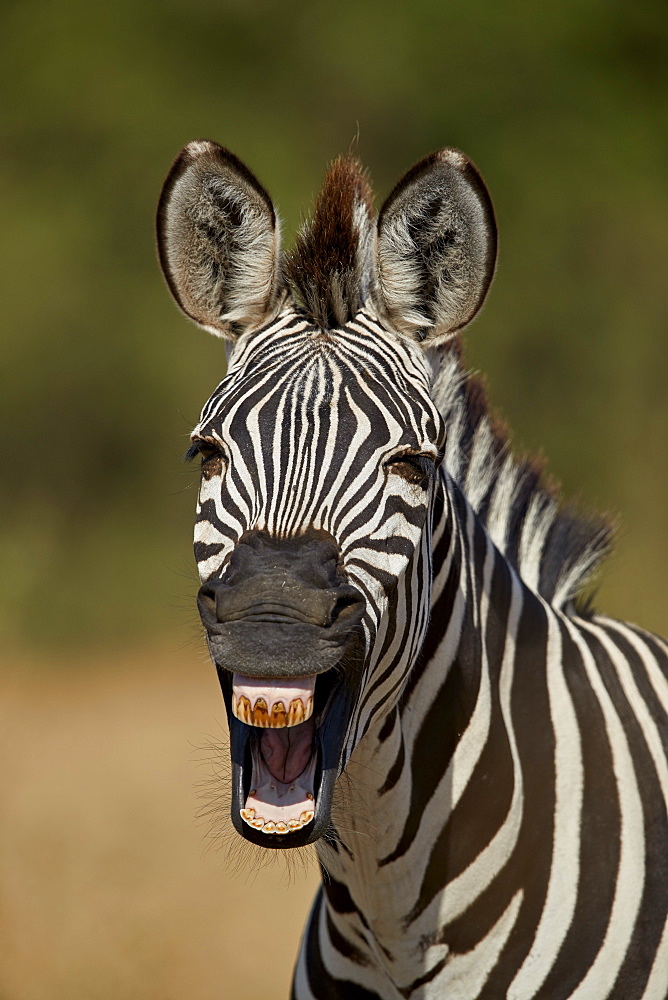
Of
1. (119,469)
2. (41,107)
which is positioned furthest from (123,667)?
(41,107)

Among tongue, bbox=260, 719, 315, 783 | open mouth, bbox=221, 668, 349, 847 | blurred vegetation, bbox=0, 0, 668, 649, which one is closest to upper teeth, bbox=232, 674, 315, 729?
open mouth, bbox=221, 668, 349, 847

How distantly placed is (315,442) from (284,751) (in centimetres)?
70

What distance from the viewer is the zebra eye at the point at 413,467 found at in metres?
2.39

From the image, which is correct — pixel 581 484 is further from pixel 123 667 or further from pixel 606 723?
pixel 606 723

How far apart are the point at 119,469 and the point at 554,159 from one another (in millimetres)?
9382

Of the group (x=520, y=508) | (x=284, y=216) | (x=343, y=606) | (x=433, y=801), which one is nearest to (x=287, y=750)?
(x=343, y=606)

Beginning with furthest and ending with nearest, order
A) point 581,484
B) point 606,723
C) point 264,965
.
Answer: point 581,484 < point 264,965 < point 606,723

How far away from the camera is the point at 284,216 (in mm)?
14695

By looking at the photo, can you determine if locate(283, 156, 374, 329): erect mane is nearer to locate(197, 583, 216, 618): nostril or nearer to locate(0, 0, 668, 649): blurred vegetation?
locate(197, 583, 216, 618): nostril

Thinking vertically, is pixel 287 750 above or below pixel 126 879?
above

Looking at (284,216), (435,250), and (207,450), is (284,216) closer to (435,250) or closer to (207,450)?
(435,250)

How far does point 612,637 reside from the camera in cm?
327

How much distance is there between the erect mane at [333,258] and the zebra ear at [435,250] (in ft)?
0.24

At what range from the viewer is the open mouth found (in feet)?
6.93
